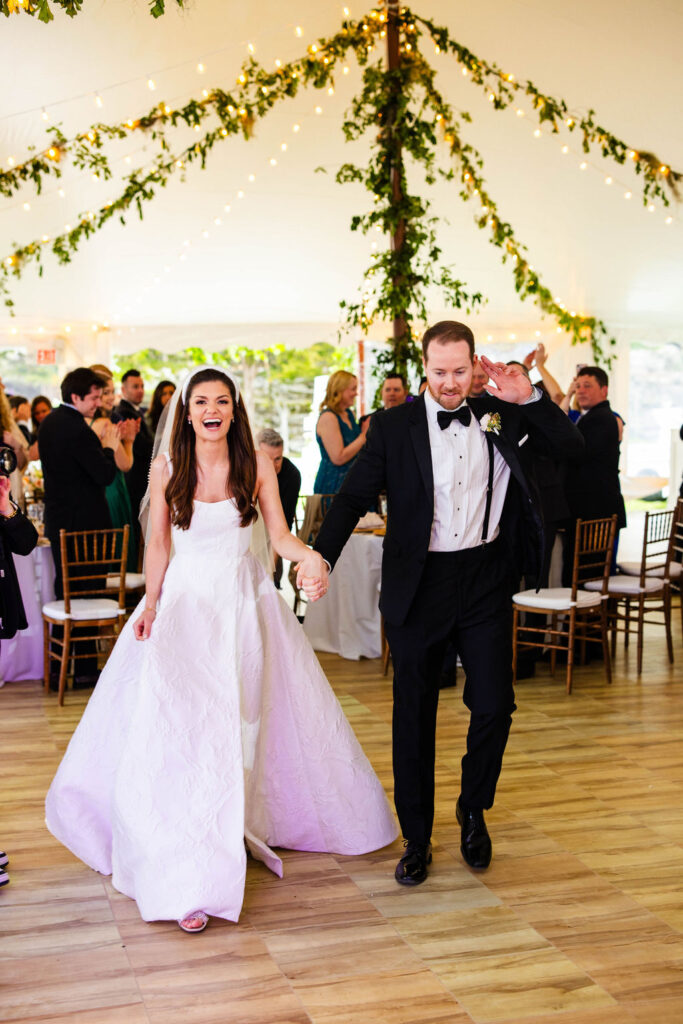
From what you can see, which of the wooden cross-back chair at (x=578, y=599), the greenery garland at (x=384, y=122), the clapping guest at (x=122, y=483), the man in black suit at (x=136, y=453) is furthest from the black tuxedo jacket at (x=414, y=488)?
the man in black suit at (x=136, y=453)

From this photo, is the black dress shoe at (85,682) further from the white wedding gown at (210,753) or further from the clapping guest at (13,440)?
the white wedding gown at (210,753)

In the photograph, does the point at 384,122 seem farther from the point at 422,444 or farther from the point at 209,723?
the point at 209,723

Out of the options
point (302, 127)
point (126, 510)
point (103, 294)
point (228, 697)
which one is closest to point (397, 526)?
point (228, 697)

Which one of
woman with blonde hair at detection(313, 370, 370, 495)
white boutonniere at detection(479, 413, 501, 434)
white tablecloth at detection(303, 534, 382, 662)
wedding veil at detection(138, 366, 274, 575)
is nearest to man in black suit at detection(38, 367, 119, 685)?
white tablecloth at detection(303, 534, 382, 662)

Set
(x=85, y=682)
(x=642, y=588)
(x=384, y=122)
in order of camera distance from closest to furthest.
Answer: (x=85, y=682)
(x=642, y=588)
(x=384, y=122)

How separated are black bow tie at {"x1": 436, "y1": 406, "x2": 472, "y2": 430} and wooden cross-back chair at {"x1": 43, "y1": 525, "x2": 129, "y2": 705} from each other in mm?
2884

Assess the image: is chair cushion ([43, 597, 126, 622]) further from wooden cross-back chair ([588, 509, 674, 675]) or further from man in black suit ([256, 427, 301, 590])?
wooden cross-back chair ([588, 509, 674, 675])

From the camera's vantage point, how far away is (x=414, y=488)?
11.0ft

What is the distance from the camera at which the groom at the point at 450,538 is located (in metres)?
3.33

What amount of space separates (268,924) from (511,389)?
177 centimetres

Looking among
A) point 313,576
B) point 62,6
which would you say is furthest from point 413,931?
point 62,6

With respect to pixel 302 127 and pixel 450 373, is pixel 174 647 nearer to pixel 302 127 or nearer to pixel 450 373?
pixel 450 373

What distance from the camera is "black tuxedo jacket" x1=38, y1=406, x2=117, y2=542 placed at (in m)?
5.86

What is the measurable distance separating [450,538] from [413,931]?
1.16m
